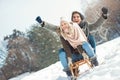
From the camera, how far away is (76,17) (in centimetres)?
Answer: 766

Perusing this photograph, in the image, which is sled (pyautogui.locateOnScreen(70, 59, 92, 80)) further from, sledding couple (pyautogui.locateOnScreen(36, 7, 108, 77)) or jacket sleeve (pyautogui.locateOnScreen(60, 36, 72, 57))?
jacket sleeve (pyautogui.locateOnScreen(60, 36, 72, 57))

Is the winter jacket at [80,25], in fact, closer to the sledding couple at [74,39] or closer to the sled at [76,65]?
the sledding couple at [74,39]

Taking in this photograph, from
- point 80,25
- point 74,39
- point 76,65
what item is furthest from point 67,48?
point 80,25

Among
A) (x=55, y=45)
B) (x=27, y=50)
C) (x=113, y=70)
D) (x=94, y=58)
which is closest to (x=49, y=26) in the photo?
(x=94, y=58)

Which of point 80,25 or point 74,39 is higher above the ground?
point 80,25

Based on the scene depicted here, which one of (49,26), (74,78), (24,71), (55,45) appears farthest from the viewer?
(24,71)

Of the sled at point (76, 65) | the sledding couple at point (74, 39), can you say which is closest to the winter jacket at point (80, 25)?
the sledding couple at point (74, 39)

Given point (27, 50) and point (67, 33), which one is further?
point (27, 50)

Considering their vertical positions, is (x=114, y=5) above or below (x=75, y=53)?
below

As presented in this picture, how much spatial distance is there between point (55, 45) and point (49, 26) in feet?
139

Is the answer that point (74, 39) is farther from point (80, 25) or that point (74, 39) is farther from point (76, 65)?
point (76, 65)

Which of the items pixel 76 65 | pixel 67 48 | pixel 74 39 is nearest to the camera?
pixel 74 39

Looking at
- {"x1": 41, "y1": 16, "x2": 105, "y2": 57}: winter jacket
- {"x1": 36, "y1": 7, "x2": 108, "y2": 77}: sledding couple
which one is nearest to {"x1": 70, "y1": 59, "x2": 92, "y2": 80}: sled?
{"x1": 36, "y1": 7, "x2": 108, "y2": 77}: sledding couple

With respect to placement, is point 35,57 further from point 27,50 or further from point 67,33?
point 67,33
